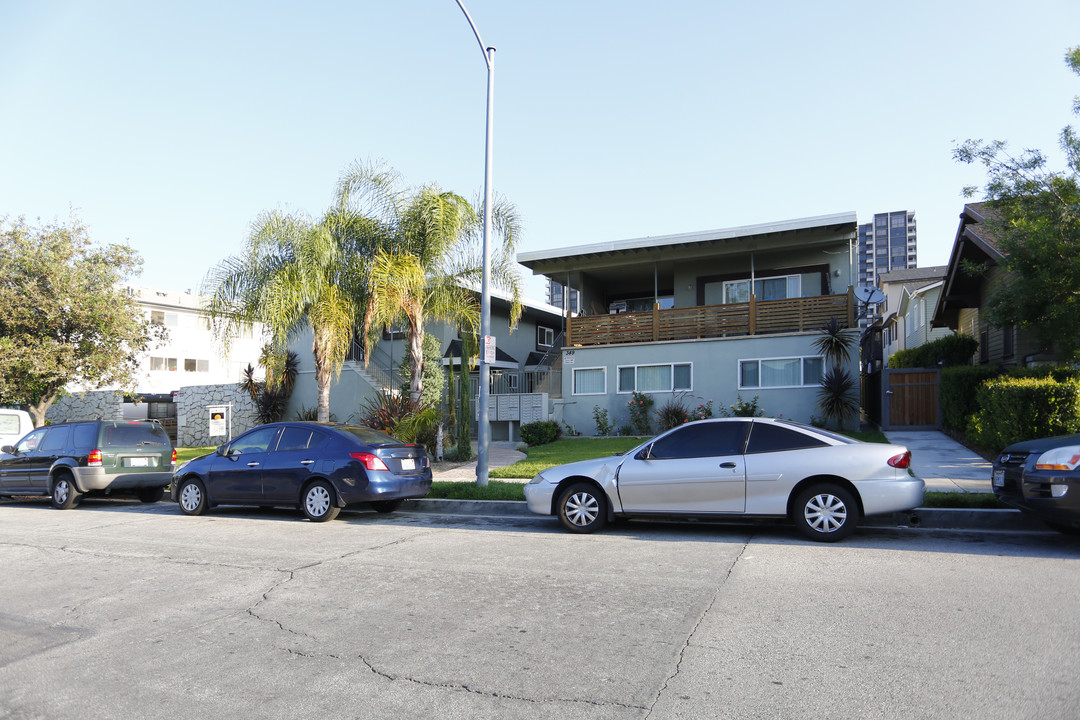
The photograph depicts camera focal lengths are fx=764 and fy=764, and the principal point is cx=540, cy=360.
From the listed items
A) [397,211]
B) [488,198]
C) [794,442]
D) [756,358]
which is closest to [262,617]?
[794,442]

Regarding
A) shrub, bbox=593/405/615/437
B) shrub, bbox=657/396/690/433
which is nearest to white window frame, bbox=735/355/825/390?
shrub, bbox=657/396/690/433

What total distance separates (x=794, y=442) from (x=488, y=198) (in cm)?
730

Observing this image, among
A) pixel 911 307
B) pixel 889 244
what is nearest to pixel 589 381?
pixel 911 307

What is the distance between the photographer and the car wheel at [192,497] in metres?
12.3

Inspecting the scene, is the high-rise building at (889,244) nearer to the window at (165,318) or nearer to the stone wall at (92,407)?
the window at (165,318)

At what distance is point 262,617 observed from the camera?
595 centimetres

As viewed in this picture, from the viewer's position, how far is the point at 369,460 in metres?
10.9

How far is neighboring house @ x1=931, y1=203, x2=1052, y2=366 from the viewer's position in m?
18.2

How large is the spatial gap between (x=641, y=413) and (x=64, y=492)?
15.4 metres

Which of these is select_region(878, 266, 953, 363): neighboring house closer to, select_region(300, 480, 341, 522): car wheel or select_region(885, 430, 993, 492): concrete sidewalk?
select_region(885, 430, 993, 492): concrete sidewalk

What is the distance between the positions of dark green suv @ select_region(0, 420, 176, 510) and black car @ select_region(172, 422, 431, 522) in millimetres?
2276

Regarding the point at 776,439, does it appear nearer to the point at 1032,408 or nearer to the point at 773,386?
the point at 1032,408

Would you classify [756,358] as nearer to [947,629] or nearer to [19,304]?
[947,629]

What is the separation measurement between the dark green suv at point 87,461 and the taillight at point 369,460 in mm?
5581
